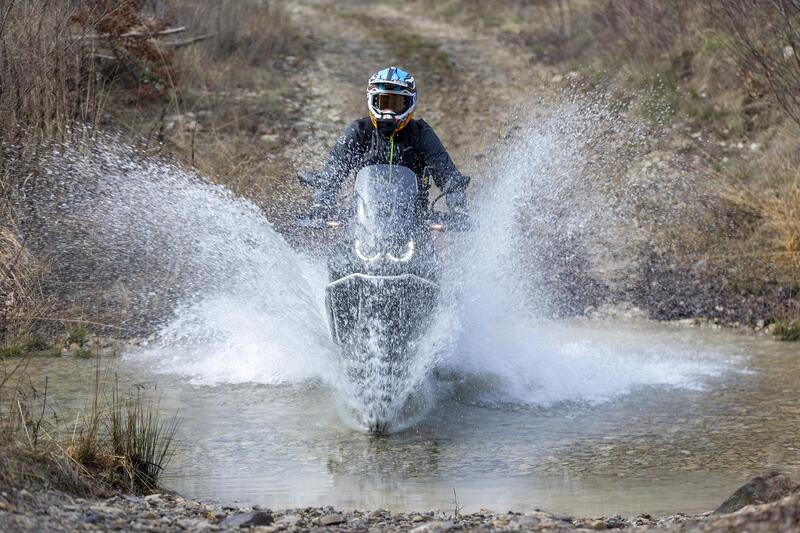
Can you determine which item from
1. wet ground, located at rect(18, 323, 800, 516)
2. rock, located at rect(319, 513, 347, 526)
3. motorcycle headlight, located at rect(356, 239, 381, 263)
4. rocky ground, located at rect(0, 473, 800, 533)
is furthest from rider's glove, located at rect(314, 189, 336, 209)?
rock, located at rect(319, 513, 347, 526)

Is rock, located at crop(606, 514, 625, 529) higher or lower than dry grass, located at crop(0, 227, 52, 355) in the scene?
lower

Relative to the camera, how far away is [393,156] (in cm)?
777

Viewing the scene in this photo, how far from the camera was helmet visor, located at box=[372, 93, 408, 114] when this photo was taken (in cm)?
766

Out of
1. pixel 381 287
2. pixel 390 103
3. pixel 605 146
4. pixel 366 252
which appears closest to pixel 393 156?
pixel 390 103

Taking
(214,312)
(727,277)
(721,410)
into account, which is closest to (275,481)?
(721,410)

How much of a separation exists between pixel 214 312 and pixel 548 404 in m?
3.49

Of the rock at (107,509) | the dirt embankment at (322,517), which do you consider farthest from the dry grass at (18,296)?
the rock at (107,509)

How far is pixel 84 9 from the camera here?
33.2ft

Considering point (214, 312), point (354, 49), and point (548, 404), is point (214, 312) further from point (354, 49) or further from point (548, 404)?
point (354, 49)

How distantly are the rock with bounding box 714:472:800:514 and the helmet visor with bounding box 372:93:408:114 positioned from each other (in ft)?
12.5

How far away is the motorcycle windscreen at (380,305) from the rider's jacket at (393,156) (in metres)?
0.99

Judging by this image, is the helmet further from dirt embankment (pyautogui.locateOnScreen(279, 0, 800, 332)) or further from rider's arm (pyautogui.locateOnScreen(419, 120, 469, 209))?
dirt embankment (pyautogui.locateOnScreen(279, 0, 800, 332))

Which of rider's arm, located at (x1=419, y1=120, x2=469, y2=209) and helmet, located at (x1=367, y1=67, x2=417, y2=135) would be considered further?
rider's arm, located at (x1=419, y1=120, x2=469, y2=209)

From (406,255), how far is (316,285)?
1.83 meters
